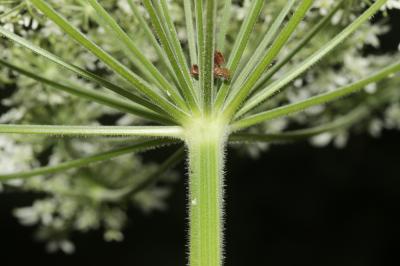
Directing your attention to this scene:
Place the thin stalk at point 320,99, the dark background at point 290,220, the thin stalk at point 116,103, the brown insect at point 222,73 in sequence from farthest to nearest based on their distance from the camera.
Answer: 1. the dark background at point 290,220
2. the thin stalk at point 116,103
3. the brown insect at point 222,73
4. the thin stalk at point 320,99

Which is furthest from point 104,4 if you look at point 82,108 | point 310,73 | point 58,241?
point 58,241

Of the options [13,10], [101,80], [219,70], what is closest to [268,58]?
[219,70]

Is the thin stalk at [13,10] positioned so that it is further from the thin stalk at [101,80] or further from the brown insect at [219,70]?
the brown insect at [219,70]

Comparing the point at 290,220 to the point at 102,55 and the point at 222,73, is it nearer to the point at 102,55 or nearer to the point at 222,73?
the point at 222,73

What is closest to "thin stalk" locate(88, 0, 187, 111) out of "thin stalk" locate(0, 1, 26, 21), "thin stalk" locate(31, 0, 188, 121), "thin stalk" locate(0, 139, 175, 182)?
"thin stalk" locate(31, 0, 188, 121)

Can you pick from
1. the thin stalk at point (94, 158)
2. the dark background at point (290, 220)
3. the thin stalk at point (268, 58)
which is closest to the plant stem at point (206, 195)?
the thin stalk at point (268, 58)

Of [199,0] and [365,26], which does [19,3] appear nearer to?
[199,0]
